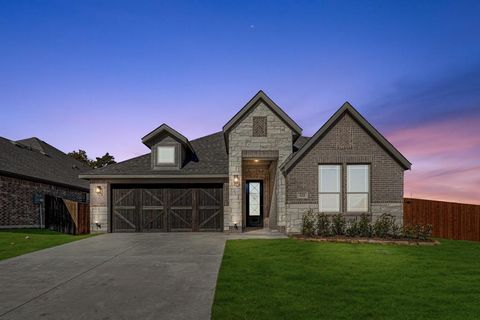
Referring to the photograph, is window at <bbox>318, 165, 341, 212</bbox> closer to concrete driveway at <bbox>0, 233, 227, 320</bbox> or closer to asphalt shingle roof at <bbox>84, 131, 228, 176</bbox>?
asphalt shingle roof at <bbox>84, 131, 228, 176</bbox>

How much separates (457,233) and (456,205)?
4.76ft

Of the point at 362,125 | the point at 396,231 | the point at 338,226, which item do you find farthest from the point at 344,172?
the point at 396,231

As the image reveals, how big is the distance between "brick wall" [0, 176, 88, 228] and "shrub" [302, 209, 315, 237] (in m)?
18.7

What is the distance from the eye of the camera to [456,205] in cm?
1667

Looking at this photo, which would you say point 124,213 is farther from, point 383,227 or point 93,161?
point 93,161

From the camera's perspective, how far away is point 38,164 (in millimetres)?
26156

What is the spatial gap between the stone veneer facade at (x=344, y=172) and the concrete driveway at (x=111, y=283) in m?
4.87

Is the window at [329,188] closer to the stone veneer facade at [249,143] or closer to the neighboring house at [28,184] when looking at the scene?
the stone veneer facade at [249,143]

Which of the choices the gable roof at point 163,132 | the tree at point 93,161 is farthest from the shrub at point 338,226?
the tree at point 93,161

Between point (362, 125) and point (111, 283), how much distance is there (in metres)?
12.5

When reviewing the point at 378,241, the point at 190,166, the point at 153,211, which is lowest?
the point at 378,241

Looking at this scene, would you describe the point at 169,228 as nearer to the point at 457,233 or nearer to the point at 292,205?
the point at 292,205

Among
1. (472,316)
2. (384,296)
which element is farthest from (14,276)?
(472,316)

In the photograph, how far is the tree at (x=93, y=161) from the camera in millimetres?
51094
